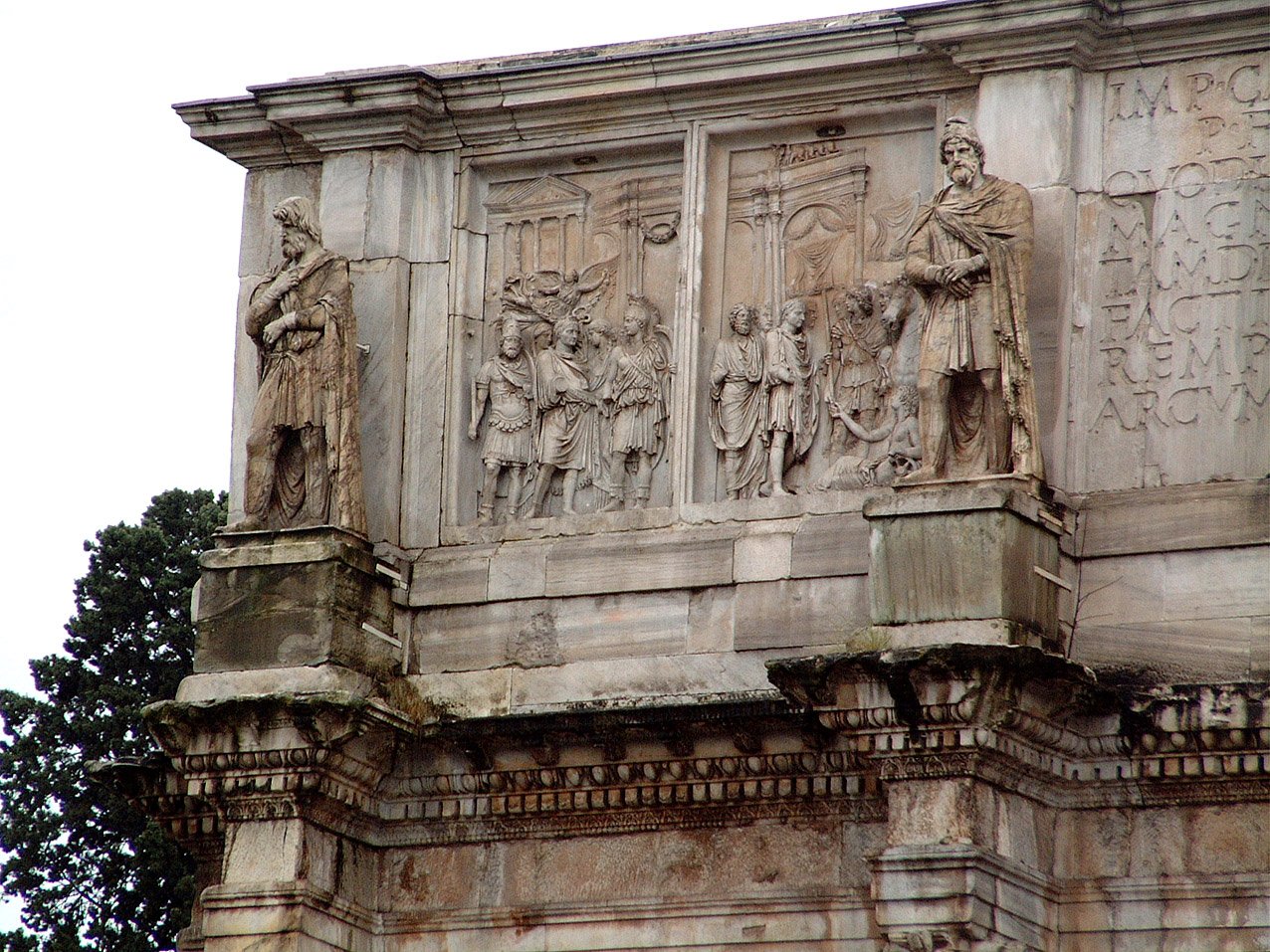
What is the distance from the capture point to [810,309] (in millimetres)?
17562

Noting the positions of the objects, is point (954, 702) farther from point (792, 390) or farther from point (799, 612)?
point (792, 390)

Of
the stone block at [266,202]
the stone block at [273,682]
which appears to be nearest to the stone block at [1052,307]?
the stone block at [273,682]

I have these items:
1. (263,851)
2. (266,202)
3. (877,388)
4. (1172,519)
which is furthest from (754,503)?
(266,202)

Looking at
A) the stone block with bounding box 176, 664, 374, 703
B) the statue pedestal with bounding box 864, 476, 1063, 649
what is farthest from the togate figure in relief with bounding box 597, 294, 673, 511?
the statue pedestal with bounding box 864, 476, 1063, 649

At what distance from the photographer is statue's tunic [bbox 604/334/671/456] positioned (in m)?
17.7

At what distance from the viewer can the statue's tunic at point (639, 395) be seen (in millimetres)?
17672

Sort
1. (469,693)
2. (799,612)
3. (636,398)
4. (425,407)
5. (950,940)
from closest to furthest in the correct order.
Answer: (950,940), (799,612), (469,693), (636,398), (425,407)

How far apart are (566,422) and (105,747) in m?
10.5

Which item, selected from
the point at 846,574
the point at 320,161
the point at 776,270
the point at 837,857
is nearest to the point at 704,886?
the point at 837,857

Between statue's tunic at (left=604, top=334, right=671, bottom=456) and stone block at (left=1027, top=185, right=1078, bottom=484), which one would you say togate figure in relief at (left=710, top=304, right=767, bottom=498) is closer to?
statue's tunic at (left=604, top=334, right=671, bottom=456)

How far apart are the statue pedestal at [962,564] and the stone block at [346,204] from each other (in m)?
3.80

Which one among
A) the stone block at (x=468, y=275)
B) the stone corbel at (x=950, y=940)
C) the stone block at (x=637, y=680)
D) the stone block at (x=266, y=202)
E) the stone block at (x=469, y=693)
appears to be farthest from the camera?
the stone block at (x=266, y=202)

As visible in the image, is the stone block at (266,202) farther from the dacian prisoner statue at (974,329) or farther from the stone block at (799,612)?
the dacian prisoner statue at (974,329)

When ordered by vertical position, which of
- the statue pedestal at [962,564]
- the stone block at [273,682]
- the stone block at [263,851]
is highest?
the statue pedestal at [962,564]
